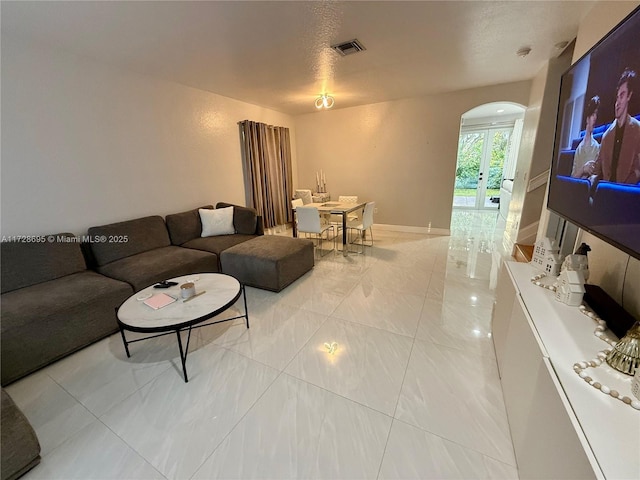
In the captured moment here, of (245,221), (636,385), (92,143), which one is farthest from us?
(245,221)

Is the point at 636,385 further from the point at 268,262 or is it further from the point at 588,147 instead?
the point at 268,262

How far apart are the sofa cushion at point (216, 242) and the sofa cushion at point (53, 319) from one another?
41.5 inches

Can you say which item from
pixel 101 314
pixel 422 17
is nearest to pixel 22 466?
pixel 101 314

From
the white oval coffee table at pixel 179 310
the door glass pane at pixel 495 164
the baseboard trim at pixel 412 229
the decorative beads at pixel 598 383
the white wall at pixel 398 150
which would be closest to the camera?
the decorative beads at pixel 598 383

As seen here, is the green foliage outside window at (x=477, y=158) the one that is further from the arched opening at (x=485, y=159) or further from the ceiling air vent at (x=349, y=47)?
the ceiling air vent at (x=349, y=47)

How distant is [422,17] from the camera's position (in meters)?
2.12

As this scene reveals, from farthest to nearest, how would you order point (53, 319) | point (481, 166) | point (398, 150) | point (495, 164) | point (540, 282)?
point (481, 166) → point (495, 164) → point (398, 150) → point (53, 319) → point (540, 282)

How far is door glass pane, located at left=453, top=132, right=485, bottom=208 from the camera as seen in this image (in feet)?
24.0

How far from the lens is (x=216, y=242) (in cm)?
341

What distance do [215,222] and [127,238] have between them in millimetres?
1077

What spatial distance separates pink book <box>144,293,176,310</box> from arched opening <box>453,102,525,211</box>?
6.66 m

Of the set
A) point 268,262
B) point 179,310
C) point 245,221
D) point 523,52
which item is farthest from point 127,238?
point 523,52

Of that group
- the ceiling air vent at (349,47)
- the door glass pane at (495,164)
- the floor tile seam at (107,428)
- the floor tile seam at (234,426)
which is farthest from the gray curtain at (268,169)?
the door glass pane at (495,164)

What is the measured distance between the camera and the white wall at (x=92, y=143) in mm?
2270
